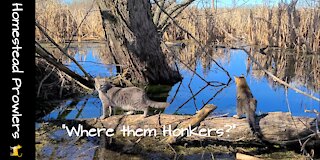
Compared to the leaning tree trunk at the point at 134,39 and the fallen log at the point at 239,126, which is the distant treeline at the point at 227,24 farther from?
the fallen log at the point at 239,126

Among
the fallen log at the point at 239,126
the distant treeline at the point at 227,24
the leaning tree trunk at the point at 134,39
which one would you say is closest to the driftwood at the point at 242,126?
the fallen log at the point at 239,126

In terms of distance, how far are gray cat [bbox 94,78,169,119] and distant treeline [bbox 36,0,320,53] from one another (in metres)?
6.05

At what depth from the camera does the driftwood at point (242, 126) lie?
3646 millimetres

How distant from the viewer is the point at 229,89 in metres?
6.52

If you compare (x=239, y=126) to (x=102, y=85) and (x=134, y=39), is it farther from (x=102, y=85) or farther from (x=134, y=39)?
A: (x=134, y=39)

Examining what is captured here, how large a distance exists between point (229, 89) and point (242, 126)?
9.07 ft

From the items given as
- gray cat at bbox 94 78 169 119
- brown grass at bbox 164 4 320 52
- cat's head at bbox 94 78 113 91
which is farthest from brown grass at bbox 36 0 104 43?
gray cat at bbox 94 78 169 119

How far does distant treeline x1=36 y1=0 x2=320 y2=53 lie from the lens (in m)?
11.1

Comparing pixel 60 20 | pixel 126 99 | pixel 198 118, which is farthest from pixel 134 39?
pixel 60 20

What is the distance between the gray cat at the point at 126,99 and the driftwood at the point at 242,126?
143 millimetres

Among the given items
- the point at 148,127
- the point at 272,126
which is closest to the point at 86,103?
the point at 148,127

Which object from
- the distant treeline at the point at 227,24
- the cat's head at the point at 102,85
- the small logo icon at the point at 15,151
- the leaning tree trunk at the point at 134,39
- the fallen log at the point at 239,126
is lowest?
the fallen log at the point at 239,126

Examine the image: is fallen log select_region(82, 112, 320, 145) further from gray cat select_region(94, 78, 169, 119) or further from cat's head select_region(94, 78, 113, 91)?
cat's head select_region(94, 78, 113, 91)

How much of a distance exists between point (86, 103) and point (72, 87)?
26.6 inches
